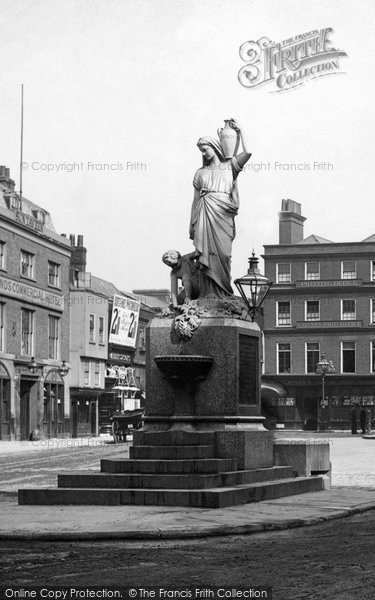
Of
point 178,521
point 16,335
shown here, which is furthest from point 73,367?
point 178,521

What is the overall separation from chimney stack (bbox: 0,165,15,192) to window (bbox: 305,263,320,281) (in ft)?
95.9

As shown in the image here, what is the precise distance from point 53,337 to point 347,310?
2933 cm

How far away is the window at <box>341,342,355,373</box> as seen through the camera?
80062 millimetres

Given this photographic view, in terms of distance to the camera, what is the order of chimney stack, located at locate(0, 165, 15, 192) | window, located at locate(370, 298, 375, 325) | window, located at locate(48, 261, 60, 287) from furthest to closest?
window, located at locate(370, 298, 375, 325), window, located at locate(48, 261, 60, 287), chimney stack, located at locate(0, 165, 15, 192)

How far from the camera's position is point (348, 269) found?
81938 millimetres

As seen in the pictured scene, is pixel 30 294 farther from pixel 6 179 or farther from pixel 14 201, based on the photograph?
pixel 6 179

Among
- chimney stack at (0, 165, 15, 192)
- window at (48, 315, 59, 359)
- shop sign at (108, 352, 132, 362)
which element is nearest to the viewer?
chimney stack at (0, 165, 15, 192)

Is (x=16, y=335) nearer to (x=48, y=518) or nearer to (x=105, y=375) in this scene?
(x=105, y=375)

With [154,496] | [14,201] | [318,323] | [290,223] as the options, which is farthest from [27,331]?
[154,496]

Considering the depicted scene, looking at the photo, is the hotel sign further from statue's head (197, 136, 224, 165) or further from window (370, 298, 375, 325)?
statue's head (197, 136, 224, 165)

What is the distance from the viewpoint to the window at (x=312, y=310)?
270 ft

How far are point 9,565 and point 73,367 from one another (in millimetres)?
56028

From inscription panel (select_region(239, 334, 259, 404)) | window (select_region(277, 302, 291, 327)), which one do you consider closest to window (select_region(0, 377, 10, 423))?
window (select_region(277, 302, 291, 327))

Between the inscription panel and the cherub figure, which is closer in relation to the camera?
the inscription panel
